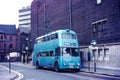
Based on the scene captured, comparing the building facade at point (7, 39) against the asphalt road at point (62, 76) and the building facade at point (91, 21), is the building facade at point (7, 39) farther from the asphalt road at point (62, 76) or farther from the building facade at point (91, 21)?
the asphalt road at point (62, 76)

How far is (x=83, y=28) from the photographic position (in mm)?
38031

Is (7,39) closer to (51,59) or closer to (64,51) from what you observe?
(51,59)

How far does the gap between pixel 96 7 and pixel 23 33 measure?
74.3 meters

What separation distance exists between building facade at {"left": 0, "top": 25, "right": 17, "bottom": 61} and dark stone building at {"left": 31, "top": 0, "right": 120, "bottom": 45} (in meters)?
47.2

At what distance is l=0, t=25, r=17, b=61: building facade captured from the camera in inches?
4053

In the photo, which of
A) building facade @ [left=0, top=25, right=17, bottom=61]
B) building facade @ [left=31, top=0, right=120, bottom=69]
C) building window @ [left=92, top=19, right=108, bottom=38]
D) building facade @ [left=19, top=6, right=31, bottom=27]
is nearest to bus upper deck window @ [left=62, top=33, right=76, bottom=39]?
building facade @ [left=31, top=0, right=120, bottom=69]

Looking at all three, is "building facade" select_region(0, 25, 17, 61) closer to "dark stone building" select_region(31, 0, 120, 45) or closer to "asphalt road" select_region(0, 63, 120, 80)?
"dark stone building" select_region(31, 0, 120, 45)

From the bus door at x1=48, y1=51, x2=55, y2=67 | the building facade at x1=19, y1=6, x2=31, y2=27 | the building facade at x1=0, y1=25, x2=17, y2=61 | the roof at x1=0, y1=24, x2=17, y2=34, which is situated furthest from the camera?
the building facade at x1=19, y1=6, x2=31, y2=27

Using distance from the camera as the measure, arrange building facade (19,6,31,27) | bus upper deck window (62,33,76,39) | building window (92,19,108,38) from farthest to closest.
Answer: building facade (19,6,31,27), building window (92,19,108,38), bus upper deck window (62,33,76,39)

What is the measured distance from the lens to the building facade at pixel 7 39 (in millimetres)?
102938

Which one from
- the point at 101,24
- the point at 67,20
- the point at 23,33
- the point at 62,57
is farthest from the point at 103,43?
the point at 23,33

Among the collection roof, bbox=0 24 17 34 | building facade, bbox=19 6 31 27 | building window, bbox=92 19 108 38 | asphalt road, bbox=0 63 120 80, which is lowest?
asphalt road, bbox=0 63 120 80

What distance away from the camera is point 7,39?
10612cm

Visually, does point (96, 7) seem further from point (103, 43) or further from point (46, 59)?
point (46, 59)
